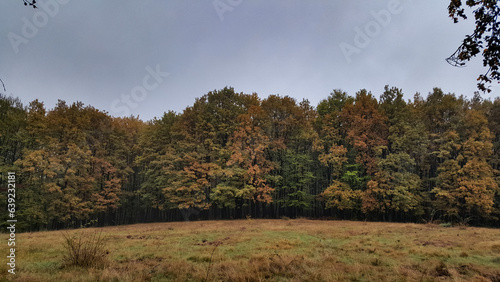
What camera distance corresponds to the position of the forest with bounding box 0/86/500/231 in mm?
28516

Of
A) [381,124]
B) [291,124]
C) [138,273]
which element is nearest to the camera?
[138,273]

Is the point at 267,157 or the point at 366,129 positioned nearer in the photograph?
the point at 366,129

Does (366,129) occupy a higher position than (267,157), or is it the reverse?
(366,129)

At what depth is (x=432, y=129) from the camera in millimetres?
33219

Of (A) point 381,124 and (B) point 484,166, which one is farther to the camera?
(A) point 381,124

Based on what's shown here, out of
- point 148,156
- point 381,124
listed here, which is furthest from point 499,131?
point 148,156

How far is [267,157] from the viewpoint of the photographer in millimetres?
36938

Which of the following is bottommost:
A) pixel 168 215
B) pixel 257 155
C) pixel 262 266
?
pixel 168 215

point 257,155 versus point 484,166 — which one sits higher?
point 257,155

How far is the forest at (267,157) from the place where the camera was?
28516mm

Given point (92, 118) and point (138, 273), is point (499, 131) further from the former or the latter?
point (92, 118)

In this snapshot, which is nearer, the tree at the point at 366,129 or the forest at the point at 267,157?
the forest at the point at 267,157

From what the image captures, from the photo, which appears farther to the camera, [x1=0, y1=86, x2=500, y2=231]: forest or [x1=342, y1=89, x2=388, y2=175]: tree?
[x1=342, y1=89, x2=388, y2=175]: tree

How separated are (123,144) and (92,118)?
515cm
